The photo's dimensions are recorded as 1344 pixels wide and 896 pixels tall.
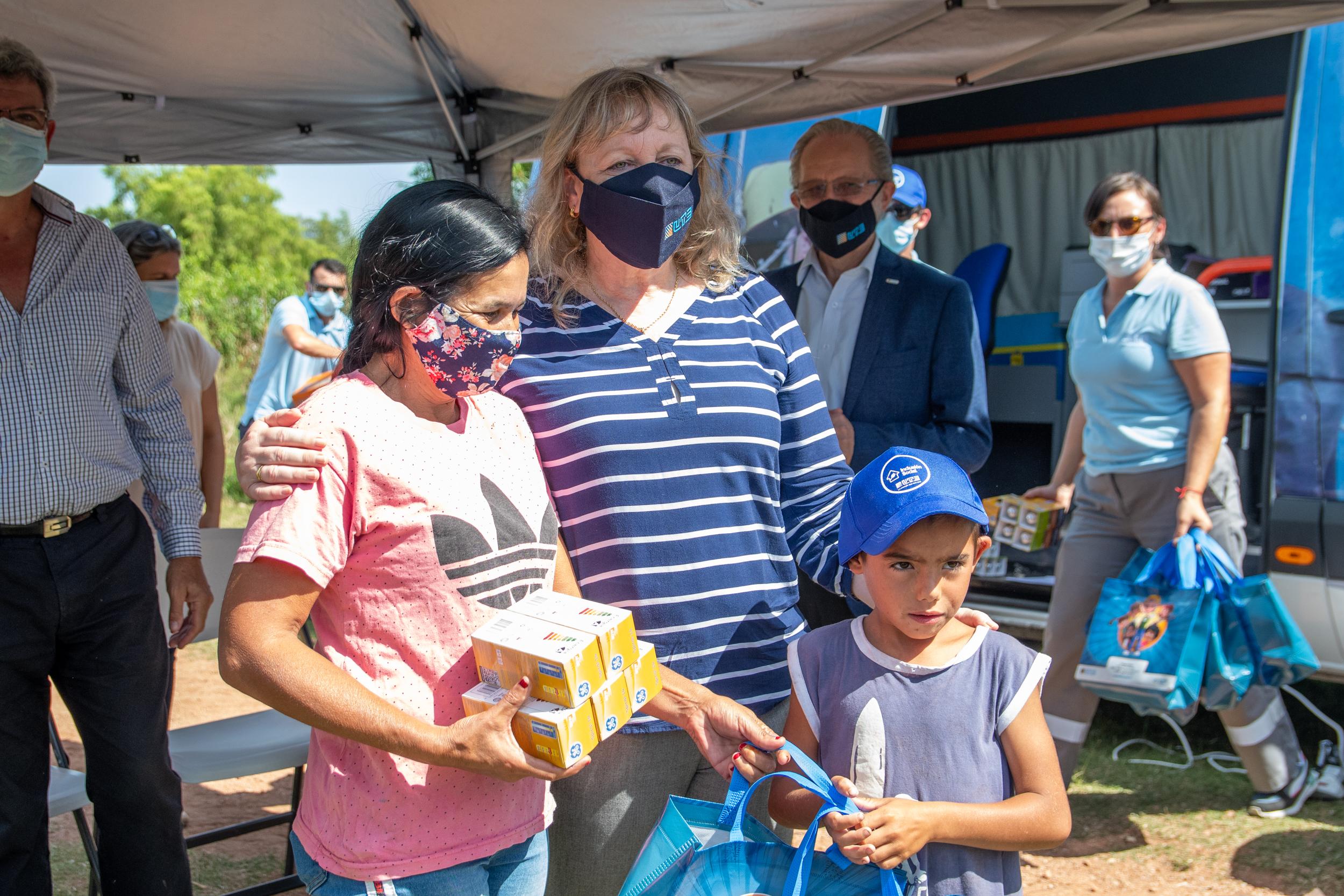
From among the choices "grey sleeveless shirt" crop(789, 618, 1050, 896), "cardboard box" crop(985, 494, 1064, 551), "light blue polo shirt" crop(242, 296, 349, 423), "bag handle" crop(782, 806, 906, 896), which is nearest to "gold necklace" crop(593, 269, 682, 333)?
"grey sleeveless shirt" crop(789, 618, 1050, 896)

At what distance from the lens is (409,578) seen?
1.54m

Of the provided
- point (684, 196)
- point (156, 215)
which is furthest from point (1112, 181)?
point (156, 215)

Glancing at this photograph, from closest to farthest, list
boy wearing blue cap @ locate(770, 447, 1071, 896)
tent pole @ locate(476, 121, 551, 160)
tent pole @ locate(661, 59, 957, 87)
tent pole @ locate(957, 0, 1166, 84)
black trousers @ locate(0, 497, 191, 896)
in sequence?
boy wearing blue cap @ locate(770, 447, 1071, 896), black trousers @ locate(0, 497, 191, 896), tent pole @ locate(957, 0, 1166, 84), tent pole @ locate(661, 59, 957, 87), tent pole @ locate(476, 121, 551, 160)

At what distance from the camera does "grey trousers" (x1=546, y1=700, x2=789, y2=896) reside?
74.3 inches

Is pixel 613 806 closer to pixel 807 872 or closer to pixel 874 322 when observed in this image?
pixel 807 872

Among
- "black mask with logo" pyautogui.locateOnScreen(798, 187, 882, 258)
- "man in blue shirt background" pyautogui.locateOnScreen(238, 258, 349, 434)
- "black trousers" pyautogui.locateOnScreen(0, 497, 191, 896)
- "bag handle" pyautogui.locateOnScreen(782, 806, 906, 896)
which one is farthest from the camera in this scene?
"man in blue shirt background" pyautogui.locateOnScreen(238, 258, 349, 434)

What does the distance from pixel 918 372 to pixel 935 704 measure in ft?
4.44

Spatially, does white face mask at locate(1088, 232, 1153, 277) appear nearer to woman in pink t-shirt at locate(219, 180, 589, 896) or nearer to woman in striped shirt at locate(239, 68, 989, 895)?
woman in striped shirt at locate(239, 68, 989, 895)

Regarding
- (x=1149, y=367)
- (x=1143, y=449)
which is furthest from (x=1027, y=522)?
(x=1149, y=367)

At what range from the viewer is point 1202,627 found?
3.44m

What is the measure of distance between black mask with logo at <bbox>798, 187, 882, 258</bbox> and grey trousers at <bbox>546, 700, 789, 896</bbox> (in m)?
1.71

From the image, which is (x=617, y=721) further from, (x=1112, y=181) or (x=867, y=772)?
(x=1112, y=181)

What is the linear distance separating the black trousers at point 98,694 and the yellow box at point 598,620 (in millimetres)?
1596

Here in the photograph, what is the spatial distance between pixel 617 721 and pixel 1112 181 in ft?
11.3
